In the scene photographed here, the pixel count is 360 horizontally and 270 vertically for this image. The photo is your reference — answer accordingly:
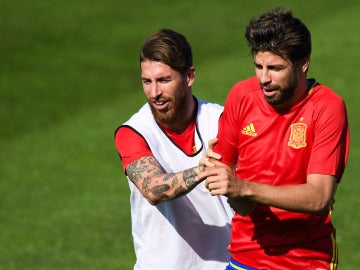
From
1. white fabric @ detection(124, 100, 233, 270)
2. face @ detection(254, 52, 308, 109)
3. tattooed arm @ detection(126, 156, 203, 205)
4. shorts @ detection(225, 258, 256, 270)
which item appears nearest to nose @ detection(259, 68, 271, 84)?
face @ detection(254, 52, 308, 109)

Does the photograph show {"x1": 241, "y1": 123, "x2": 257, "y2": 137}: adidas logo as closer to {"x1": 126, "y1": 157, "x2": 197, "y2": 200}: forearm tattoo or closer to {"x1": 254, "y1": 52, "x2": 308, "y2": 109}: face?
{"x1": 254, "y1": 52, "x2": 308, "y2": 109}: face

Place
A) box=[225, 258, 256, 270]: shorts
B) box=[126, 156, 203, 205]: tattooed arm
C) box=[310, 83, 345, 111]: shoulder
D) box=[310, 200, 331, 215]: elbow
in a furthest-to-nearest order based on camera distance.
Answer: box=[126, 156, 203, 205]: tattooed arm < box=[225, 258, 256, 270]: shorts < box=[310, 83, 345, 111]: shoulder < box=[310, 200, 331, 215]: elbow

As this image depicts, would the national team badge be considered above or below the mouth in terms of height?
below

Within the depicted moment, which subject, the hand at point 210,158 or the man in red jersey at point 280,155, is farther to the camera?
the hand at point 210,158

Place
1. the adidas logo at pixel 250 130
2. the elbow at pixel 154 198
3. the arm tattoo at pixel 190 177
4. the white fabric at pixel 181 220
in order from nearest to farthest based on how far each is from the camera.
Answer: the adidas logo at pixel 250 130 → the arm tattoo at pixel 190 177 → the elbow at pixel 154 198 → the white fabric at pixel 181 220

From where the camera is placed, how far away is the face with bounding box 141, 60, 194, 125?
8602 millimetres

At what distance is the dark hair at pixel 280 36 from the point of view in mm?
6961

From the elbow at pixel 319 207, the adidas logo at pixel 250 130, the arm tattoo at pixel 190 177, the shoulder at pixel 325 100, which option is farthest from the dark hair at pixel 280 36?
the arm tattoo at pixel 190 177

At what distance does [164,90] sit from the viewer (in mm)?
8633

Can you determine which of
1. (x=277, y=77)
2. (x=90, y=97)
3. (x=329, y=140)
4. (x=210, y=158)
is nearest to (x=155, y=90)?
(x=210, y=158)

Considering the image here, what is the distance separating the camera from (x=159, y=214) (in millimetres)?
8852

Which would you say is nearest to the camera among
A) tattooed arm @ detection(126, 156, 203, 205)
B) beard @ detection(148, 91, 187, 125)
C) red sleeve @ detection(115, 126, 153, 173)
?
tattooed arm @ detection(126, 156, 203, 205)

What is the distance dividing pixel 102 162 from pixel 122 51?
896cm

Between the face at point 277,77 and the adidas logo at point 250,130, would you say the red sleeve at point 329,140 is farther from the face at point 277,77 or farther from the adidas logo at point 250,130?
the adidas logo at point 250,130
